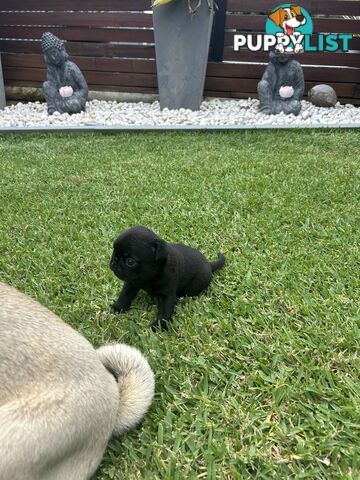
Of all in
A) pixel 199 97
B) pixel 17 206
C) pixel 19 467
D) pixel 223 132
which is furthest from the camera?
Result: pixel 199 97

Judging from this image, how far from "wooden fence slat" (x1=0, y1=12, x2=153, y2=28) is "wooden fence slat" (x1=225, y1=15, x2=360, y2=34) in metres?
1.68

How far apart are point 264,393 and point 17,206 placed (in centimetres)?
318

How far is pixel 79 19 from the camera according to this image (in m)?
9.64

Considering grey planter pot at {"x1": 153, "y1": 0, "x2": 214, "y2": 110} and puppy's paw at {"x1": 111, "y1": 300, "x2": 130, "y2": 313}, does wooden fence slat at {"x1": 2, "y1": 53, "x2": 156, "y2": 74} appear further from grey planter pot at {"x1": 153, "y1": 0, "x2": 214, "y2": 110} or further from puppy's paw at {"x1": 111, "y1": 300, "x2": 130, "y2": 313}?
puppy's paw at {"x1": 111, "y1": 300, "x2": 130, "y2": 313}

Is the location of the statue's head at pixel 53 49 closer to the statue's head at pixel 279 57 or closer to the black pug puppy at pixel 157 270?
the statue's head at pixel 279 57

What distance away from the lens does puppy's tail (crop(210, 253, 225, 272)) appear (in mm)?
3013

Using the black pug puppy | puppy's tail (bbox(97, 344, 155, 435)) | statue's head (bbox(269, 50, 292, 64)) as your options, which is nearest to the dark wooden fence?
statue's head (bbox(269, 50, 292, 64))

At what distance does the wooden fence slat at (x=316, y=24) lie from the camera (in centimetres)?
860

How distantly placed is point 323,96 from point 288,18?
165 centimetres

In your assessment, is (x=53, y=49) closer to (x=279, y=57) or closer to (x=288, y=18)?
(x=279, y=57)

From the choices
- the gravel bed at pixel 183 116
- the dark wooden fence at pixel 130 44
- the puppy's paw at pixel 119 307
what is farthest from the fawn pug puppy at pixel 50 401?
the dark wooden fence at pixel 130 44

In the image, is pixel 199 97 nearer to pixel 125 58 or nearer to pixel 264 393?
pixel 125 58

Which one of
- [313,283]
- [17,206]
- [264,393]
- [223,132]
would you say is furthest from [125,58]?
[264,393]

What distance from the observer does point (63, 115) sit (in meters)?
8.58
